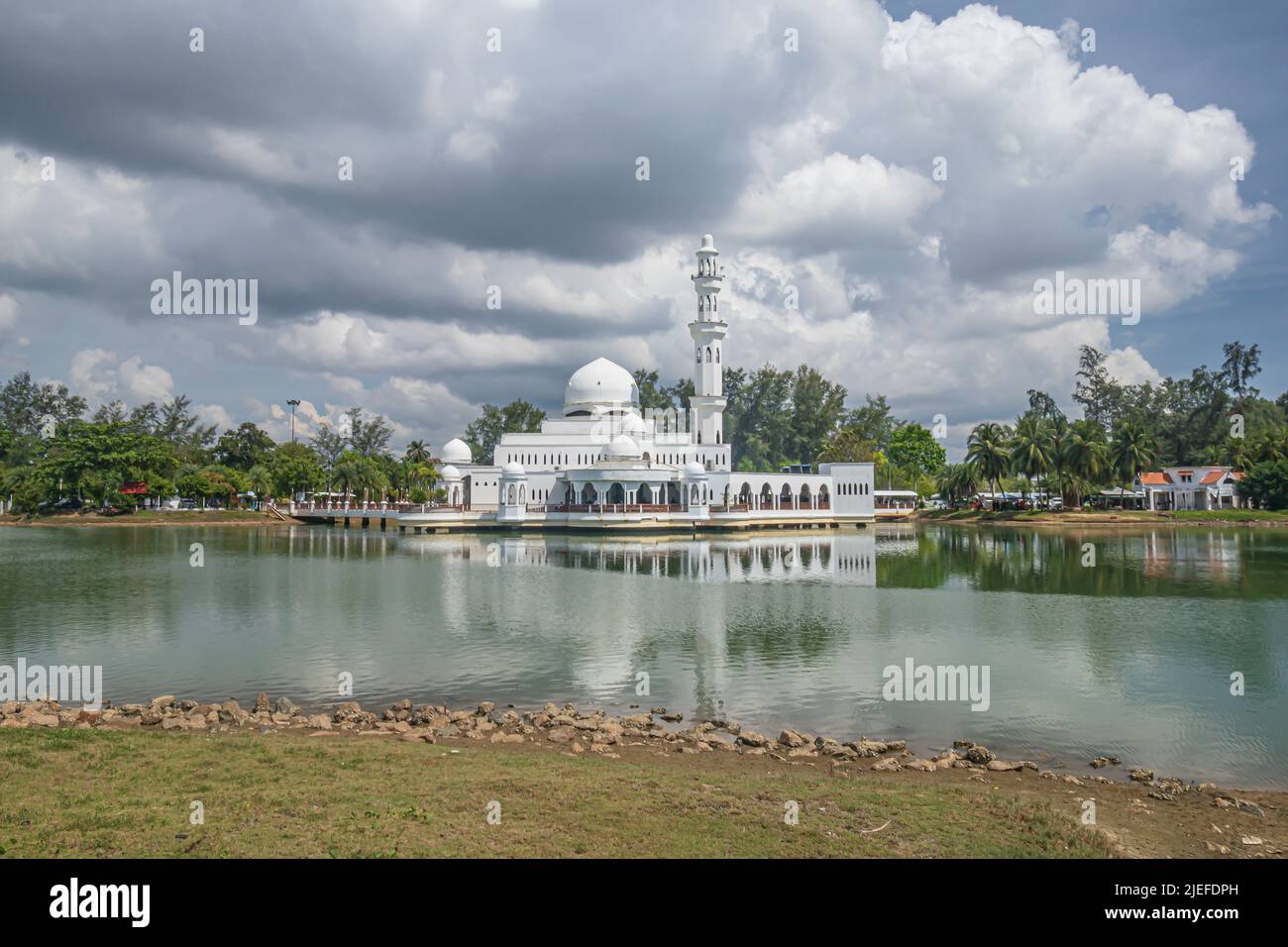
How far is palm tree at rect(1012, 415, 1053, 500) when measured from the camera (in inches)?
2530

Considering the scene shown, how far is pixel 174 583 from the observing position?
1073 inches

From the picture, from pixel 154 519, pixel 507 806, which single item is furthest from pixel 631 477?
pixel 507 806

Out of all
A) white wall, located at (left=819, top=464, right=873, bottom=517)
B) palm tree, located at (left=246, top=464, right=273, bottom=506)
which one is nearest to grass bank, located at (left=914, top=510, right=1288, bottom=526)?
white wall, located at (left=819, top=464, right=873, bottom=517)

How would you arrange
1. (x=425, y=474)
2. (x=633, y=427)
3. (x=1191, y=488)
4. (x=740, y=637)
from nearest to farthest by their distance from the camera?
1. (x=740, y=637)
2. (x=633, y=427)
3. (x=1191, y=488)
4. (x=425, y=474)

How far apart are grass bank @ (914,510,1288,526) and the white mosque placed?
11.0m

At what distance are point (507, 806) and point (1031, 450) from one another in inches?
2529

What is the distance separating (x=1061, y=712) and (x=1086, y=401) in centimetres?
9237

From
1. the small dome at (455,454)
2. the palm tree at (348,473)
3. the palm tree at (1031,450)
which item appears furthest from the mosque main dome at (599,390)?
the palm tree at (1031,450)

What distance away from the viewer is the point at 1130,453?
65.4 meters

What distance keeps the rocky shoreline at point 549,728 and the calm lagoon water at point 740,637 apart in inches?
27.4

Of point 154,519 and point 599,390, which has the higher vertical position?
point 599,390

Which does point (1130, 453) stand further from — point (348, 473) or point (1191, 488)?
point (348, 473)

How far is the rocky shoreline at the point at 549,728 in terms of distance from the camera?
401 inches
